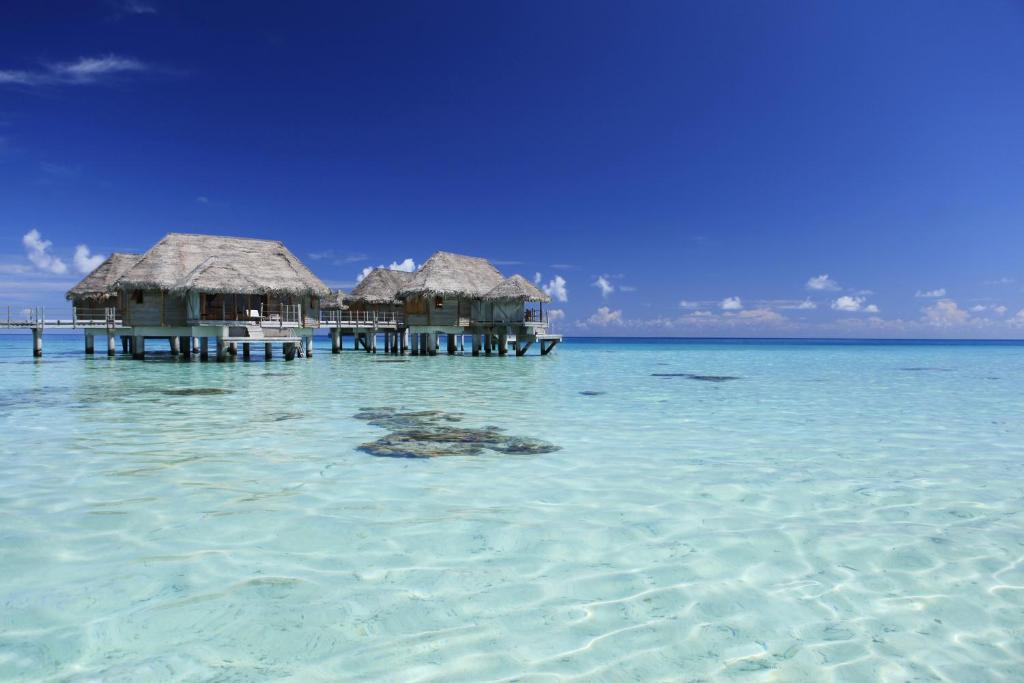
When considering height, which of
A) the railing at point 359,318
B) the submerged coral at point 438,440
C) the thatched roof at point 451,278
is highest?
the thatched roof at point 451,278

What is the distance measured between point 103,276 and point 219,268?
1061 centimetres

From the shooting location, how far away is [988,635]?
3176 mm

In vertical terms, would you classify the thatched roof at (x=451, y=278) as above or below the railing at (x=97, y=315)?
above

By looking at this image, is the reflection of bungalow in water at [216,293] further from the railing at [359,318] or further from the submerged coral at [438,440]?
the submerged coral at [438,440]

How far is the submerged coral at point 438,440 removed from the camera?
7.83m

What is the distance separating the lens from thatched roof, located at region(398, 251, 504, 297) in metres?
30.2

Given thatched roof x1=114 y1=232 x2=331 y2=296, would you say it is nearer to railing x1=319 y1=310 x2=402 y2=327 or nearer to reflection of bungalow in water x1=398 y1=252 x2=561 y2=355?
reflection of bungalow in water x1=398 y1=252 x2=561 y2=355

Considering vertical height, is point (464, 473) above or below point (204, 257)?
below

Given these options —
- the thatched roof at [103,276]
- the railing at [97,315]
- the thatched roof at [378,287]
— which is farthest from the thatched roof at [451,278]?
the thatched roof at [103,276]

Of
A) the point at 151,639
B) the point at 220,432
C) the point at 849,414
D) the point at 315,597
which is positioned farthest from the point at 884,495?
the point at 220,432

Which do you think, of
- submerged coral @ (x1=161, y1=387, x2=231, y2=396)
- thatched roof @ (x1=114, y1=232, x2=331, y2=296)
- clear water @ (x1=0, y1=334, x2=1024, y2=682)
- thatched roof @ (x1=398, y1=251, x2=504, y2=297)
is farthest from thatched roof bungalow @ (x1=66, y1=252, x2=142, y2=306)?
clear water @ (x1=0, y1=334, x2=1024, y2=682)

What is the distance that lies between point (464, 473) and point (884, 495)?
4054mm

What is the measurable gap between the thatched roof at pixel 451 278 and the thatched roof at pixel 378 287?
22.1 ft

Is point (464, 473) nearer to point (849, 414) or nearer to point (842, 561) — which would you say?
point (842, 561)
